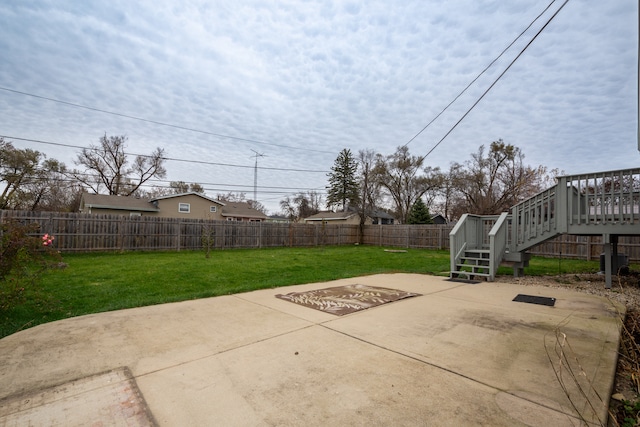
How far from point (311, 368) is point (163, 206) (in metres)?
26.3

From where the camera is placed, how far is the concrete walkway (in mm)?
1823

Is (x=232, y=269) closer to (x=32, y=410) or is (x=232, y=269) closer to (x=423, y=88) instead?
(x=32, y=410)

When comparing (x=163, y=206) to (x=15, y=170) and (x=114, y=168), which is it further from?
(x=15, y=170)

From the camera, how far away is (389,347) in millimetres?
2904

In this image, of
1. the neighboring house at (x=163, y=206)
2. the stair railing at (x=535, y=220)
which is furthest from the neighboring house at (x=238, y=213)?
the stair railing at (x=535, y=220)

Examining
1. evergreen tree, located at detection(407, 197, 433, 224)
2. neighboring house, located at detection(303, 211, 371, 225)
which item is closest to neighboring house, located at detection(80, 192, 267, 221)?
neighboring house, located at detection(303, 211, 371, 225)

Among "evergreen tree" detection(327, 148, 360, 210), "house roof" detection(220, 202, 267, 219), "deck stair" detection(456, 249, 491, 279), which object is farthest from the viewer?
"evergreen tree" detection(327, 148, 360, 210)

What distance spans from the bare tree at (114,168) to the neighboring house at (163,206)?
4.19 m

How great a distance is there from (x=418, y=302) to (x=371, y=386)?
2911 millimetres

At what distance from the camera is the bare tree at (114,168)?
26922mm

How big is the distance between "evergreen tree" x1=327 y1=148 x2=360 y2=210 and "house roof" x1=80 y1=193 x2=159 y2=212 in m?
17.8

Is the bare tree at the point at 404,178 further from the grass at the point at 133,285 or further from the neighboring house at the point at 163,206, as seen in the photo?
the grass at the point at 133,285

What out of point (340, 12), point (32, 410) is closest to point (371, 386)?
point (32, 410)

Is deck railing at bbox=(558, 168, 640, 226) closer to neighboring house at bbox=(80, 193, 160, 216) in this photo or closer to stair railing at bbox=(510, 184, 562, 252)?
stair railing at bbox=(510, 184, 562, 252)
